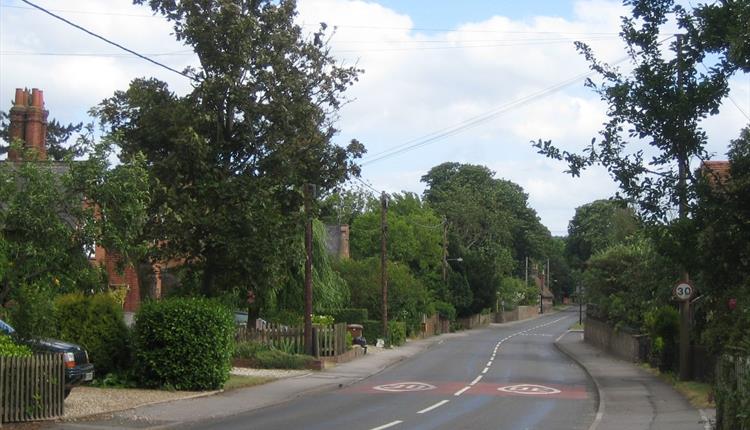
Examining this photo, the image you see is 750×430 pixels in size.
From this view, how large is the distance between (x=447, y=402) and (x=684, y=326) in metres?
8.79

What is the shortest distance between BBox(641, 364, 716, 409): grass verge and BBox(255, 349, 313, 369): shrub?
11.0m

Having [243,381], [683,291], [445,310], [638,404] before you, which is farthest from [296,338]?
[445,310]

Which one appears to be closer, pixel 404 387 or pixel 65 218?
pixel 65 218

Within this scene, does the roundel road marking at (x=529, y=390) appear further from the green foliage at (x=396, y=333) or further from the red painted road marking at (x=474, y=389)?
the green foliage at (x=396, y=333)

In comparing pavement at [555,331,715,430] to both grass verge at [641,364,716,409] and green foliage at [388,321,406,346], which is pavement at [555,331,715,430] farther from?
green foliage at [388,321,406,346]

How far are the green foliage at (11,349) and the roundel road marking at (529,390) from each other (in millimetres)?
12531

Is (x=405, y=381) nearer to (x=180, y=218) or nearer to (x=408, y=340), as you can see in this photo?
(x=180, y=218)

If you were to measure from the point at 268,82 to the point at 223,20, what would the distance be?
171 centimetres

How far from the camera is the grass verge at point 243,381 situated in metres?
22.0

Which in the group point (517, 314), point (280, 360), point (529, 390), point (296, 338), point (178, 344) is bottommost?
point (517, 314)

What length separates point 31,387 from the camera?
1422cm

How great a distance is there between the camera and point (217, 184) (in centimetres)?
2041

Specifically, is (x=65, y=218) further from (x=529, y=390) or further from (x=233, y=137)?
(x=529, y=390)

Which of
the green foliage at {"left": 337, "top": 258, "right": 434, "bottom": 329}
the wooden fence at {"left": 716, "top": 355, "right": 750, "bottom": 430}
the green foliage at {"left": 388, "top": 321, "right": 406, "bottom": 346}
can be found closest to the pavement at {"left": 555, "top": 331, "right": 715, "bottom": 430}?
the wooden fence at {"left": 716, "top": 355, "right": 750, "bottom": 430}
